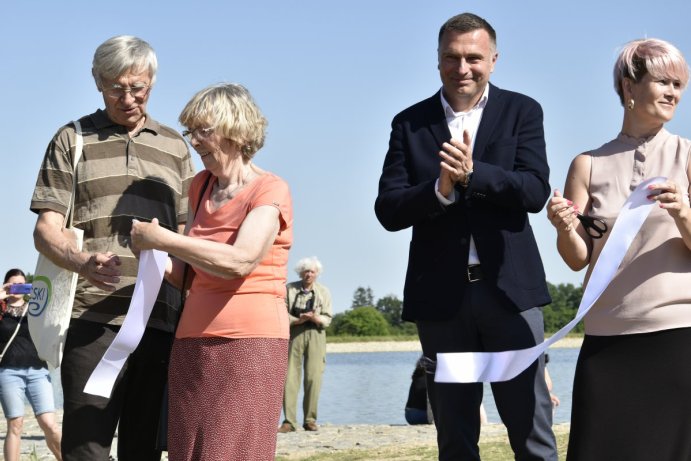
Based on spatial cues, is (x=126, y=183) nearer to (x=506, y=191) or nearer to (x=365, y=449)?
(x=506, y=191)

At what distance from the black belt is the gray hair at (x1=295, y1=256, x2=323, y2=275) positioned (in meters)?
9.18

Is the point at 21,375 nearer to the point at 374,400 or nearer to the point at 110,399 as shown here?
the point at 110,399

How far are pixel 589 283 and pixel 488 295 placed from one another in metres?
0.43

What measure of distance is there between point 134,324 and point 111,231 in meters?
0.55

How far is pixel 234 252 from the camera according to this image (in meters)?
3.77

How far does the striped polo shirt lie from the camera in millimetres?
4473

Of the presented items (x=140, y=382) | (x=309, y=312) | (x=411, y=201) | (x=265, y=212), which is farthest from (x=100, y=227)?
(x=309, y=312)

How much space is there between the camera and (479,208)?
437 cm

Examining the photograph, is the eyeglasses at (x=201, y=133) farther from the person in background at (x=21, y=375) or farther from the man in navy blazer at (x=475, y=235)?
the person in background at (x=21, y=375)

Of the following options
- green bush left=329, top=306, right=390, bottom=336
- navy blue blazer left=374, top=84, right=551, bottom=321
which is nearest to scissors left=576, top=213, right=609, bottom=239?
navy blue blazer left=374, top=84, right=551, bottom=321

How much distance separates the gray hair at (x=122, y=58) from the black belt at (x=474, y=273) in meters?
1.53

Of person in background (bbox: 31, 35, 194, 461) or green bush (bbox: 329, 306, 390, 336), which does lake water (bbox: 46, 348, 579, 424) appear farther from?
green bush (bbox: 329, 306, 390, 336)

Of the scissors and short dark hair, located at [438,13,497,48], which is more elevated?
short dark hair, located at [438,13,497,48]

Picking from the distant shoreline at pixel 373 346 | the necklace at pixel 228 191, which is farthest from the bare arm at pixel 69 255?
the distant shoreline at pixel 373 346
